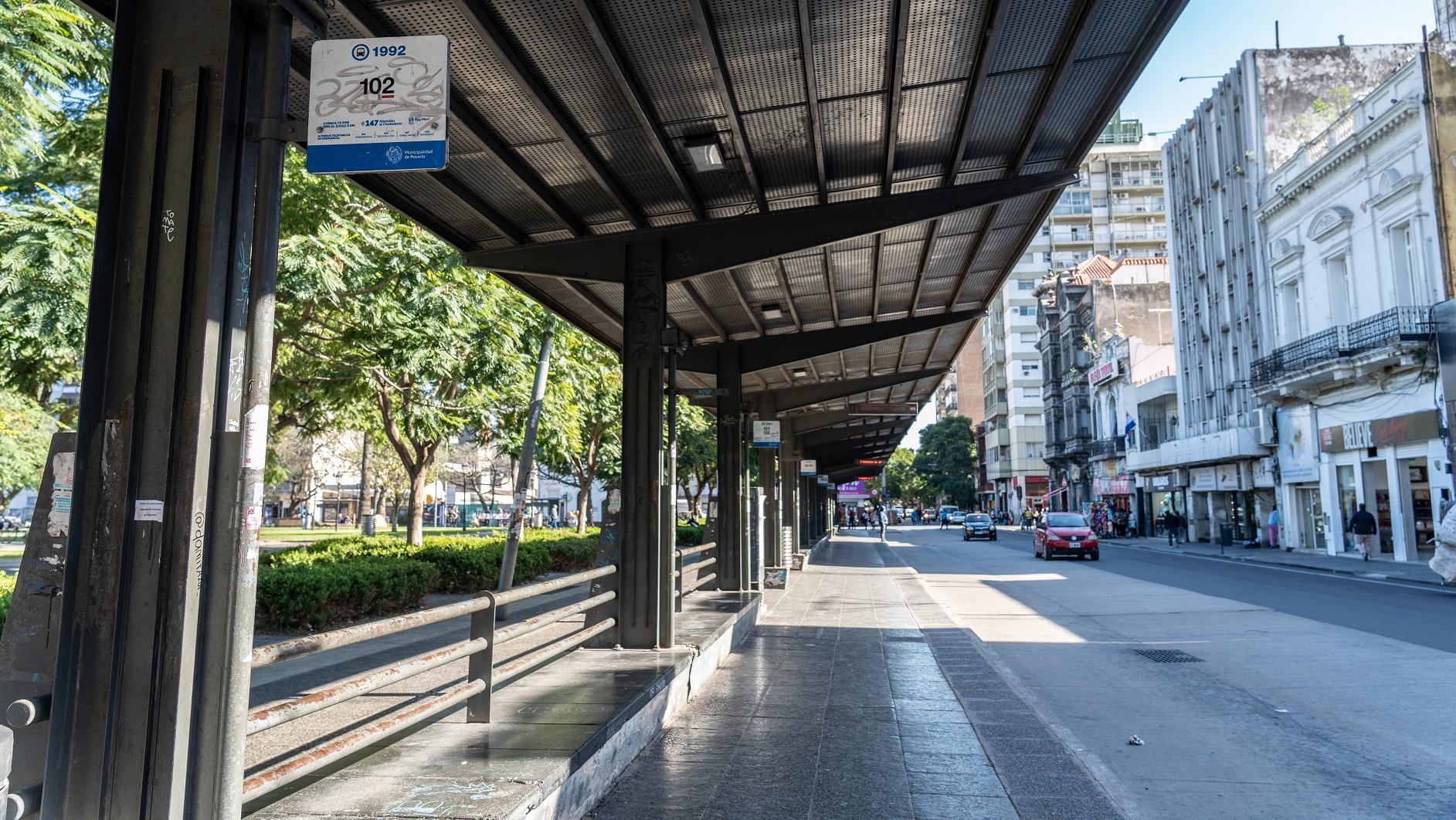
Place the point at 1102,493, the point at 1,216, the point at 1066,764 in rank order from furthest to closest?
the point at 1102,493 → the point at 1,216 → the point at 1066,764

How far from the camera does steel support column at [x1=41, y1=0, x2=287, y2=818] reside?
3387mm

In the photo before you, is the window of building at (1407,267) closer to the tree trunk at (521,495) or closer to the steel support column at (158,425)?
the tree trunk at (521,495)

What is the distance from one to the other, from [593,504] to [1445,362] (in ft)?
290

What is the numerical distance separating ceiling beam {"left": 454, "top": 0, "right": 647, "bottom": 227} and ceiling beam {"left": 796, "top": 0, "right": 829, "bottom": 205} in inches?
67.5

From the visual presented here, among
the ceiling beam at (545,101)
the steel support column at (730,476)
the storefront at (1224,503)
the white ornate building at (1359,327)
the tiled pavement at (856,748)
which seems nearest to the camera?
the tiled pavement at (856,748)

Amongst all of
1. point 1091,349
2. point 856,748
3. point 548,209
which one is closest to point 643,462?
point 548,209

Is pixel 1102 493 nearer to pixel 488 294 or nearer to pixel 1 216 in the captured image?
pixel 488 294

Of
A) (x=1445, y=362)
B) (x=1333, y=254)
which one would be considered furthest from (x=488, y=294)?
(x=1333, y=254)

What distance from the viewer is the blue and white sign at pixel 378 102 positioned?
12.1ft

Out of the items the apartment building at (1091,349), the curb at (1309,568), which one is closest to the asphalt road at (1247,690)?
the curb at (1309,568)

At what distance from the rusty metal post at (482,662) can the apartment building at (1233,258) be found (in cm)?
3574

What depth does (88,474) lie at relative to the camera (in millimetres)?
3477

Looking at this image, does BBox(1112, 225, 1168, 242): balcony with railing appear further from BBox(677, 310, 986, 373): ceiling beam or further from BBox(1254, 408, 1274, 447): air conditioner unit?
BBox(677, 310, 986, 373): ceiling beam

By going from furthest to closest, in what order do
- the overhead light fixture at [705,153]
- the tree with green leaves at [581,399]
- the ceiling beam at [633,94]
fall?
the tree with green leaves at [581,399] < the overhead light fixture at [705,153] < the ceiling beam at [633,94]
